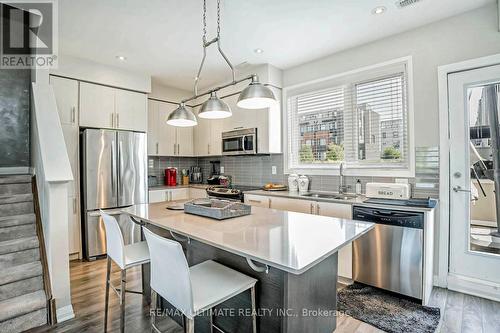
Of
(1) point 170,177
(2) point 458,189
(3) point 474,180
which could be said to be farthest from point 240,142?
(3) point 474,180

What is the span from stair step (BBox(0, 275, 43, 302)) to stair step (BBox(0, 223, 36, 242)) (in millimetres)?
496

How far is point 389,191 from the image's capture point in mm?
2711

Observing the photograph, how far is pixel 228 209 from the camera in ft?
6.38

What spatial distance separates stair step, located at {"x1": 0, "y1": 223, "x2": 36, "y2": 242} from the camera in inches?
98.0

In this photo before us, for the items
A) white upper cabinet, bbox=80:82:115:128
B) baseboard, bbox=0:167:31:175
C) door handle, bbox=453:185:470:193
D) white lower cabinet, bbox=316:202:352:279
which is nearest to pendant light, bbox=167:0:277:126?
white lower cabinet, bbox=316:202:352:279

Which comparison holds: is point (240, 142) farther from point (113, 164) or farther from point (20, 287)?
point (20, 287)

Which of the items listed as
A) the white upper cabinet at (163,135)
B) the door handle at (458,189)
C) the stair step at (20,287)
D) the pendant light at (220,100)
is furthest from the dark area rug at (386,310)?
the white upper cabinet at (163,135)

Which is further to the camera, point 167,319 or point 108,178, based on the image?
point 108,178

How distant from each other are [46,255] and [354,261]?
2876 mm

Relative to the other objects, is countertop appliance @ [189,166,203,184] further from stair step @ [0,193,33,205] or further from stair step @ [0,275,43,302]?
stair step @ [0,275,43,302]

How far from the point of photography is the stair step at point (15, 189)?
284cm

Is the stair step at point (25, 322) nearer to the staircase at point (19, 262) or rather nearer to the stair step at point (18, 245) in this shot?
the staircase at point (19, 262)

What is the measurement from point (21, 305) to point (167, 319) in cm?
112

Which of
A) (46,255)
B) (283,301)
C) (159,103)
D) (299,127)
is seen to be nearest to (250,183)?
(299,127)
